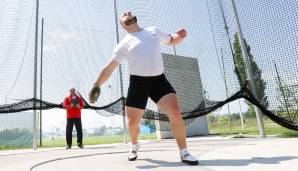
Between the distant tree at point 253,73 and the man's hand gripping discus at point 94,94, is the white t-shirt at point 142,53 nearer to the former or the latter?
the man's hand gripping discus at point 94,94

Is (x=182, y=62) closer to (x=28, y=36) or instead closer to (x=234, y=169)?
(x=28, y=36)

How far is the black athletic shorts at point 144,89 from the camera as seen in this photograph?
3.07 meters

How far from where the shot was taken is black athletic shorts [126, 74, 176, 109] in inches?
121

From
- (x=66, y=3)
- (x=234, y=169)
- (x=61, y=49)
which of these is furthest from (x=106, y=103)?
(x=234, y=169)

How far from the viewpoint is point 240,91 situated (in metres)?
5.79

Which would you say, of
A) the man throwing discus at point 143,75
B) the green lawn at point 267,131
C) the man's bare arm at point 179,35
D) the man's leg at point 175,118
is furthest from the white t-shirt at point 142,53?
the green lawn at point 267,131

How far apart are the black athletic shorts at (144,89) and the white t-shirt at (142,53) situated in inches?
2.4

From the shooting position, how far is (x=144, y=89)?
3080mm

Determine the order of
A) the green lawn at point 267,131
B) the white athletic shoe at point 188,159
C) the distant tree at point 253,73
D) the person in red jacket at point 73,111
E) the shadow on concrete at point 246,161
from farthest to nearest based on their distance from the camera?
1. the person in red jacket at point 73,111
2. the green lawn at point 267,131
3. the distant tree at point 253,73
4. the white athletic shoe at point 188,159
5. the shadow on concrete at point 246,161

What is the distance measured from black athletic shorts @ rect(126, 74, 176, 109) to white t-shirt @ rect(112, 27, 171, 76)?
6cm

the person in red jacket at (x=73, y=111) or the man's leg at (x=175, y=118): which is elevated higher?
the person in red jacket at (x=73, y=111)

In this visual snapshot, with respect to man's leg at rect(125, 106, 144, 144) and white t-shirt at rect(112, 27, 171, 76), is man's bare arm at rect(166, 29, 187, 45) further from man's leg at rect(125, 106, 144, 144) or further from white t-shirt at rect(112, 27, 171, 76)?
man's leg at rect(125, 106, 144, 144)

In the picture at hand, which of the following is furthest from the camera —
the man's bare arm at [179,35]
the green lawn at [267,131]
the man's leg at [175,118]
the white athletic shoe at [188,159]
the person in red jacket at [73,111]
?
the person in red jacket at [73,111]

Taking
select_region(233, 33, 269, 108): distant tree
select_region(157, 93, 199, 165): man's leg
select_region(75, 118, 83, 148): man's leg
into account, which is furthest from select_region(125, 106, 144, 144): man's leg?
select_region(75, 118, 83, 148): man's leg
